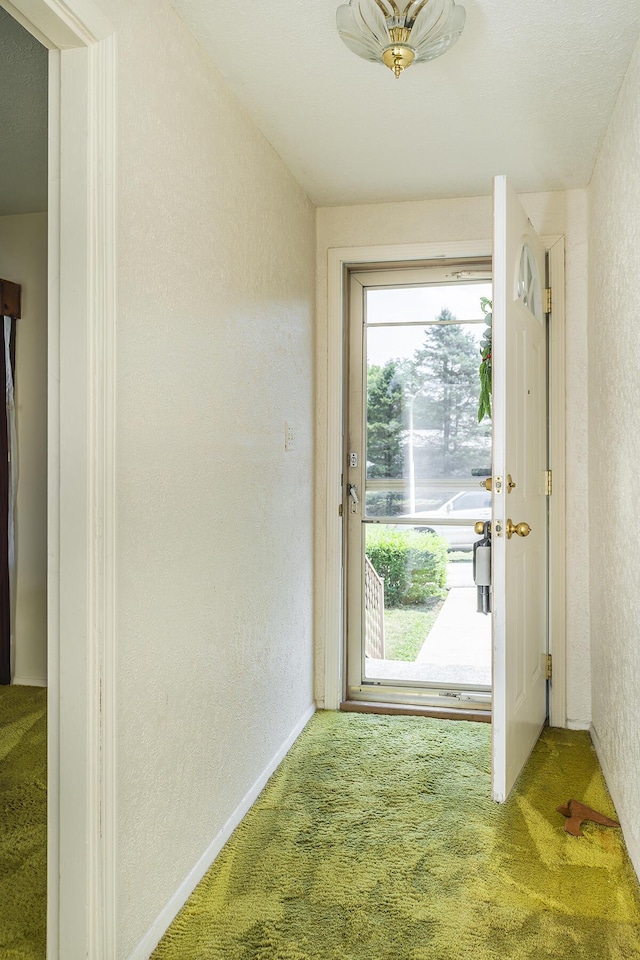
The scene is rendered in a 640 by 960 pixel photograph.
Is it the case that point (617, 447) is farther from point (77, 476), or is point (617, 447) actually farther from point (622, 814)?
point (77, 476)

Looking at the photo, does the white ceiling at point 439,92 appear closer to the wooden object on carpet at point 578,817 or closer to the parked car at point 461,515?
the parked car at point 461,515

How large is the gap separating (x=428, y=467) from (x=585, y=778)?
1.43m

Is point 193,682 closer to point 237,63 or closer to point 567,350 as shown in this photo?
point 237,63

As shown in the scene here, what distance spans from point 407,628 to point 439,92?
2.21 meters

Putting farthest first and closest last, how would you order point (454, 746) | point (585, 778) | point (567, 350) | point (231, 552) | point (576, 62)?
point (567, 350), point (454, 746), point (585, 778), point (231, 552), point (576, 62)

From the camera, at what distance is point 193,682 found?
189 centimetres

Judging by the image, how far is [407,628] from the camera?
3346 mm

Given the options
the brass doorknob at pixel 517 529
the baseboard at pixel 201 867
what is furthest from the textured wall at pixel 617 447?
the baseboard at pixel 201 867

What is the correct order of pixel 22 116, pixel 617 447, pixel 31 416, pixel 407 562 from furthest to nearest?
pixel 31 416 → pixel 407 562 → pixel 22 116 → pixel 617 447

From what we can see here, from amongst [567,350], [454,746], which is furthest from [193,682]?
[567,350]

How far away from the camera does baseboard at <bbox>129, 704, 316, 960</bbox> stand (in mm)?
1631

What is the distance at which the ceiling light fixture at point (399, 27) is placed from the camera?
1.64 metres

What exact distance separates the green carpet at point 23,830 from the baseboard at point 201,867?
0.24 metres

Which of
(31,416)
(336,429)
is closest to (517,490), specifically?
(336,429)
